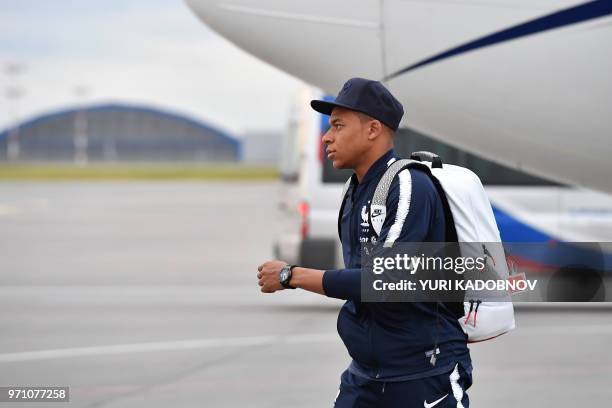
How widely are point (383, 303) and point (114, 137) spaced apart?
405 ft

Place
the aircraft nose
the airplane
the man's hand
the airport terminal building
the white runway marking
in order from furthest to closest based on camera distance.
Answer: the airport terminal building
the white runway marking
the aircraft nose
the airplane
the man's hand

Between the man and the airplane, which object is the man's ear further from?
the airplane

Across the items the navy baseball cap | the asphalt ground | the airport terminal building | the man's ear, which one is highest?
the airport terminal building

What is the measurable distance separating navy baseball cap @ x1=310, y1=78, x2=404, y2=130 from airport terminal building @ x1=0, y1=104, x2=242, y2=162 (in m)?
116

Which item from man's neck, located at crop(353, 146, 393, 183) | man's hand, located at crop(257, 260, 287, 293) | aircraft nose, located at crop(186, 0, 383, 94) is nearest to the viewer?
man's hand, located at crop(257, 260, 287, 293)

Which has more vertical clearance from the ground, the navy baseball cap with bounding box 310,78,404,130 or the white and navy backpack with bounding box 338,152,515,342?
the navy baseball cap with bounding box 310,78,404,130

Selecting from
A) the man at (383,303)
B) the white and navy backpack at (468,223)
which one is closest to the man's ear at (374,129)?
the man at (383,303)

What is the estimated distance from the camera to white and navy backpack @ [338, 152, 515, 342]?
3.68 metres

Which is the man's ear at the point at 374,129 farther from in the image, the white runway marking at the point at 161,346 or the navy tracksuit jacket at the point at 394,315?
the white runway marking at the point at 161,346

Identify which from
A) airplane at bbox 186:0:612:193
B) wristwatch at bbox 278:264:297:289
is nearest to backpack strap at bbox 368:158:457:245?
wristwatch at bbox 278:264:297:289

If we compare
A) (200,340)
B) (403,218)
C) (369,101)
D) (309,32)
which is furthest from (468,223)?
(200,340)

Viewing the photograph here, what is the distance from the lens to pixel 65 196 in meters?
43.3

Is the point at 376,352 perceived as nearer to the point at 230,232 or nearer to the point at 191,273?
the point at 191,273

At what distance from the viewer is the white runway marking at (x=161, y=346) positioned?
918cm
